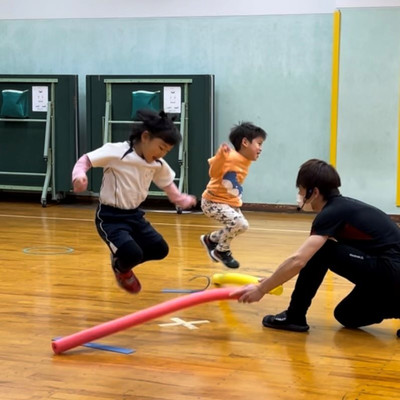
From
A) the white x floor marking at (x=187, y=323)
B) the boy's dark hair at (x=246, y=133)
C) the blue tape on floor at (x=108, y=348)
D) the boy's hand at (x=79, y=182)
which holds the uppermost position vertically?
the boy's dark hair at (x=246, y=133)

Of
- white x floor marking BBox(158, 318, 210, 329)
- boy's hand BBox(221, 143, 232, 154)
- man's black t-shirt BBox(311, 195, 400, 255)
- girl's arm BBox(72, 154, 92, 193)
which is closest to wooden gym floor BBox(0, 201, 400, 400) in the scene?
white x floor marking BBox(158, 318, 210, 329)

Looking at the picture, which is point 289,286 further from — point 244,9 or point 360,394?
point 244,9

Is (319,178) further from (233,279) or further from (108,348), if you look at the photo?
(233,279)

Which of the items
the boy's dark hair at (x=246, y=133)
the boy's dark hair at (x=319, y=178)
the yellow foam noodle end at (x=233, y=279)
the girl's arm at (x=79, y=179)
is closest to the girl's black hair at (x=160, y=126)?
the girl's arm at (x=79, y=179)

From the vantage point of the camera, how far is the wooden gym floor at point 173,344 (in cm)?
316

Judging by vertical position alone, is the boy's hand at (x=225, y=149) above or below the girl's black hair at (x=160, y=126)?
below

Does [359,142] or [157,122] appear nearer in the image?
[157,122]

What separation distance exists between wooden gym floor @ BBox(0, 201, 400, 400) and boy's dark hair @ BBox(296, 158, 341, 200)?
762mm

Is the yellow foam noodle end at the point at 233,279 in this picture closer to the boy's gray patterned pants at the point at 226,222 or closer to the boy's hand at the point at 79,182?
the boy's gray patterned pants at the point at 226,222

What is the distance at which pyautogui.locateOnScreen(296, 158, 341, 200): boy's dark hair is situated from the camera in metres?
3.78

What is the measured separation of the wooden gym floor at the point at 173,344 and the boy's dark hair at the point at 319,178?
30.0 inches

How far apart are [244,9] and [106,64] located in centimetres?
190

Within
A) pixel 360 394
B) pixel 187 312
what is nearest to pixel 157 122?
pixel 187 312

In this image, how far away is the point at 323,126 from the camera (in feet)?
29.7
